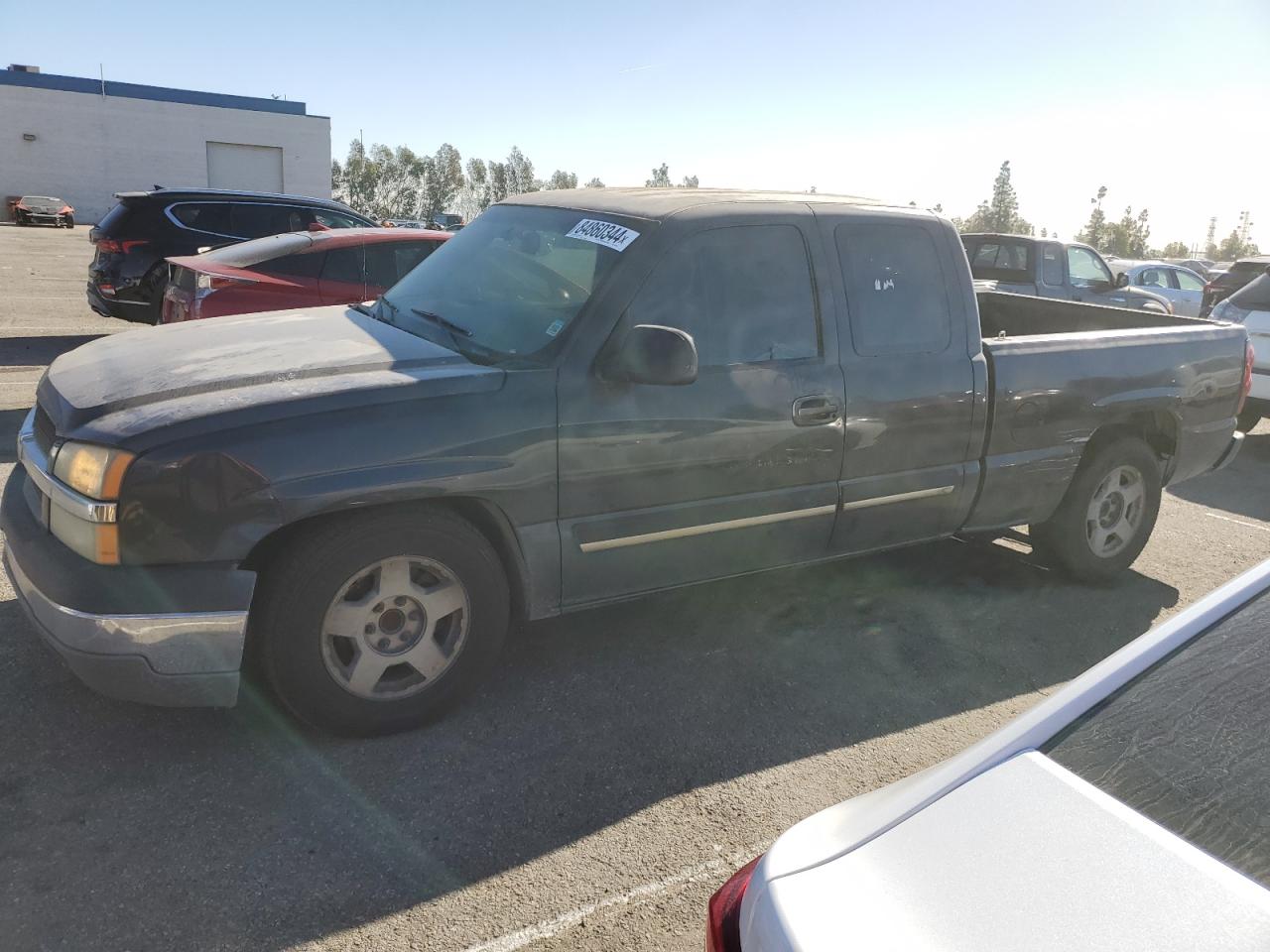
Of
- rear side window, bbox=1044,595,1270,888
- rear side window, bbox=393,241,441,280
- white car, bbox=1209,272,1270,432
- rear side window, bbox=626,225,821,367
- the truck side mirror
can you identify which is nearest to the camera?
rear side window, bbox=1044,595,1270,888

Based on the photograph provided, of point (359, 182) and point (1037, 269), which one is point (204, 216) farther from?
point (359, 182)

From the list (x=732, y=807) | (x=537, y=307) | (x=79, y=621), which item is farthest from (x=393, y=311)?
(x=732, y=807)

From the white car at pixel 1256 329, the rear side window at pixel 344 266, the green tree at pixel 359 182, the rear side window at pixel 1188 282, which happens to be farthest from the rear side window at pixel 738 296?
the green tree at pixel 359 182

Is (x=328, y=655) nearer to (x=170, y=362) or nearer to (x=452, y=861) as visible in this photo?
(x=452, y=861)

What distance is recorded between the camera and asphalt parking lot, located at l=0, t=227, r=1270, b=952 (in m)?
2.55

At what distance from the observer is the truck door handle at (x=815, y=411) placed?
3895 mm

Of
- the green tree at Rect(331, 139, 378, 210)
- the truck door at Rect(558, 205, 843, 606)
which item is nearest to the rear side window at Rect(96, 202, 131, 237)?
the truck door at Rect(558, 205, 843, 606)

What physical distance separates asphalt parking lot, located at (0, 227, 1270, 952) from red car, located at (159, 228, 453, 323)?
3.54m

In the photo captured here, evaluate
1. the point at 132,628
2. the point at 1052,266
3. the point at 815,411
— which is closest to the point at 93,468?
the point at 132,628

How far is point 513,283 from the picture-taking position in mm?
3934

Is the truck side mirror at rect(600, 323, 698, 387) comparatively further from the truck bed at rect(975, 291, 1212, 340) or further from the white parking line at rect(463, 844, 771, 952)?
the truck bed at rect(975, 291, 1212, 340)

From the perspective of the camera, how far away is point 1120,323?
595 centimetres

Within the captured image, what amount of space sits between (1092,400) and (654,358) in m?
2.69

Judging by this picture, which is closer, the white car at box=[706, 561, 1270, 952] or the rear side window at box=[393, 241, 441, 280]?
the white car at box=[706, 561, 1270, 952]
